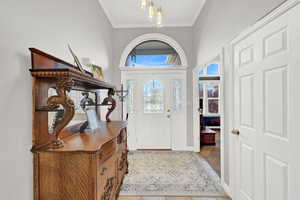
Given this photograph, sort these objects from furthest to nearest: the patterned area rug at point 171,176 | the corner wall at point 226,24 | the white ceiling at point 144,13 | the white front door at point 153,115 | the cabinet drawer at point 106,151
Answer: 1. the white front door at point 153,115
2. the white ceiling at point 144,13
3. the patterned area rug at point 171,176
4. the corner wall at point 226,24
5. the cabinet drawer at point 106,151

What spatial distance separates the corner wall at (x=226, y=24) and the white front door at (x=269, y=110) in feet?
0.59

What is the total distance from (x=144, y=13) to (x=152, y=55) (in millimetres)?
1051

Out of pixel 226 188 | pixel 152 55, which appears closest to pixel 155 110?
pixel 152 55

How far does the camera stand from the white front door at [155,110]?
4.44m

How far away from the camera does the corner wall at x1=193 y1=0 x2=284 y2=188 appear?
1.74 metres

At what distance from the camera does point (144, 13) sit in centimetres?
380

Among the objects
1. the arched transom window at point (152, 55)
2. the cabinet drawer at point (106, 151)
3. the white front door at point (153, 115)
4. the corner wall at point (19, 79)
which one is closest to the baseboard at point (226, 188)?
the cabinet drawer at point (106, 151)

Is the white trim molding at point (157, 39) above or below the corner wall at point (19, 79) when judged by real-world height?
above

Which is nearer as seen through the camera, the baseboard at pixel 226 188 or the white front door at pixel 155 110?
the baseboard at pixel 226 188

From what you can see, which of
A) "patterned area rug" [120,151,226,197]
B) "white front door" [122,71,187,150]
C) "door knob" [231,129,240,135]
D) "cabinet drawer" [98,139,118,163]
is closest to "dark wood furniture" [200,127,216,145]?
"white front door" [122,71,187,150]

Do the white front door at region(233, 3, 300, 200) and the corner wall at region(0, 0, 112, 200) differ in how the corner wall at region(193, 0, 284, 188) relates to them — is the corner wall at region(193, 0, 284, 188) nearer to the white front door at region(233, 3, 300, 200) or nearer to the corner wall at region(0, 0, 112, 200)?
the white front door at region(233, 3, 300, 200)

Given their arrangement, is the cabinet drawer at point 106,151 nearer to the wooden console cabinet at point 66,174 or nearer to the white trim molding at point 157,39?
the wooden console cabinet at point 66,174

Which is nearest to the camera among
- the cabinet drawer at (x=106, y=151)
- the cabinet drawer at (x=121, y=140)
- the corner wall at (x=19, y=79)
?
the corner wall at (x=19, y=79)

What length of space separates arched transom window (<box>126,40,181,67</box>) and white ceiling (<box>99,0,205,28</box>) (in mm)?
503
